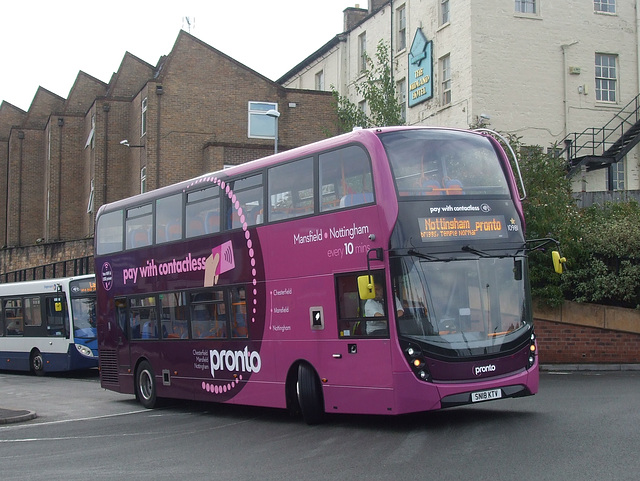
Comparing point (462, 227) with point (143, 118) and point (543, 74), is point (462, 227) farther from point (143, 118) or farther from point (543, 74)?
point (143, 118)

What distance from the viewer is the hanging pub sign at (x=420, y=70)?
107 ft

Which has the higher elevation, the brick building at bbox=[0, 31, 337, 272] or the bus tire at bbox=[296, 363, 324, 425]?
the brick building at bbox=[0, 31, 337, 272]

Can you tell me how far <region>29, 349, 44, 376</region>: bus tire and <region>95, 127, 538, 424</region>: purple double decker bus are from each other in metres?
14.2

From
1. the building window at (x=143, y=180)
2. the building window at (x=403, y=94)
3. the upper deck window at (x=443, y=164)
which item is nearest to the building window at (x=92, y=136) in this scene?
the building window at (x=143, y=180)

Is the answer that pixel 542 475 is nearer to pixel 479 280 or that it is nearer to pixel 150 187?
pixel 479 280

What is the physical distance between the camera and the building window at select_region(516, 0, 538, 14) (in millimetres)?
31547

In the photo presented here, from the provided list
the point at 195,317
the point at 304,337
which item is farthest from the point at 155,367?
the point at 304,337

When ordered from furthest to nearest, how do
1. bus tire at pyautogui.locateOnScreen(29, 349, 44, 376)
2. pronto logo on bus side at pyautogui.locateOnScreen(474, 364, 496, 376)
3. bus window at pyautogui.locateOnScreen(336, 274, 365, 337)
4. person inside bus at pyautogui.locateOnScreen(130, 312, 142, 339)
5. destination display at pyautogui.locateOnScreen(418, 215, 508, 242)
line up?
bus tire at pyautogui.locateOnScreen(29, 349, 44, 376) < person inside bus at pyautogui.locateOnScreen(130, 312, 142, 339) < bus window at pyautogui.locateOnScreen(336, 274, 365, 337) < destination display at pyautogui.locateOnScreen(418, 215, 508, 242) < pronto logo on bus side at pyautogui.locateOnScreen(474, 364, 496, 376)

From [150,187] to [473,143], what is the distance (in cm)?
2602

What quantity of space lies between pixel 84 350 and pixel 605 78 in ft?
69.7

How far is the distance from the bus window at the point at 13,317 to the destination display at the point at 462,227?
20361 mm

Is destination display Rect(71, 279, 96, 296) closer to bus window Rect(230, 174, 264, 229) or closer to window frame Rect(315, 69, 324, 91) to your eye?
bus window Rect(230, 174, 264, 229)

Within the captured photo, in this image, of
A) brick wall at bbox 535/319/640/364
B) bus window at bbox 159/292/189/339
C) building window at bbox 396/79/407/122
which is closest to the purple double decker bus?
bus window at bbox 159/292/189/339

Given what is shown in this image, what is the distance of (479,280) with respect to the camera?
11219 millimetres
